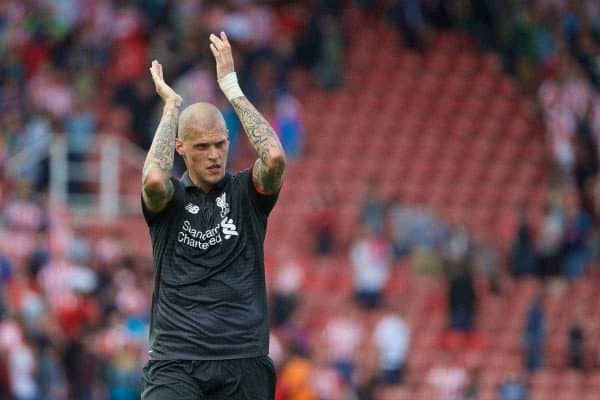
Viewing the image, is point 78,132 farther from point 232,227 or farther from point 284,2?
point 232,227

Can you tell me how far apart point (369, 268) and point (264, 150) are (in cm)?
1325

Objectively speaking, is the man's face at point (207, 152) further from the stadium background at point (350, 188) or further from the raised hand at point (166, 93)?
the stadium background at point (350, 188)

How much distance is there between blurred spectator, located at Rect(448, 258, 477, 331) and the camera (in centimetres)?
2017

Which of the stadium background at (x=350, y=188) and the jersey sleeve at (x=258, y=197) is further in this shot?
the stadium background at (x=350, y=188)

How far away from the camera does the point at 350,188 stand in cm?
2305

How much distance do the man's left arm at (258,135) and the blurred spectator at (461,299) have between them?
12778 mm

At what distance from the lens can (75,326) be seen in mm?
17516

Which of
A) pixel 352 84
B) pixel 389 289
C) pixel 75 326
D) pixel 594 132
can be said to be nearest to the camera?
pixel 75 326

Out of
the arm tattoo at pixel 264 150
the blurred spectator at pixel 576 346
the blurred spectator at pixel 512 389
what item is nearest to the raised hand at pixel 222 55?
the arm tattoo at pixel 264 150

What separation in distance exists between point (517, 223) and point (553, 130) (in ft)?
8.15

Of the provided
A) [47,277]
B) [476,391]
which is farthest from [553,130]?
[47,277]

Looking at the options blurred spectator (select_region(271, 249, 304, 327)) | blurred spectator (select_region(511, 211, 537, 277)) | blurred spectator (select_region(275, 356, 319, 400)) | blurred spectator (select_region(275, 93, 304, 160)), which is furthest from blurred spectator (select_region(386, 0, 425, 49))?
blurred spectator (select_region(275, 356, 319, 400))

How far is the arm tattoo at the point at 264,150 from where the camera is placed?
7445mm

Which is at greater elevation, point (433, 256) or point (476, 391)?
point (433, 256)
